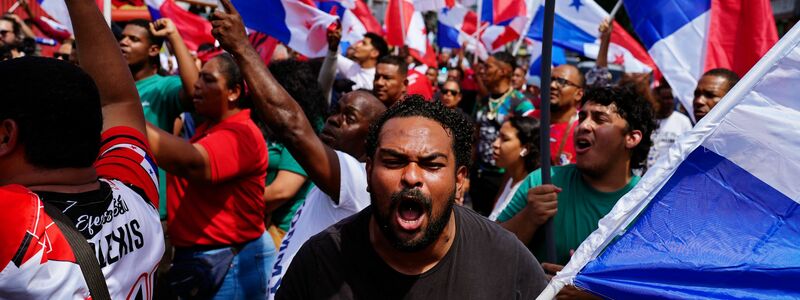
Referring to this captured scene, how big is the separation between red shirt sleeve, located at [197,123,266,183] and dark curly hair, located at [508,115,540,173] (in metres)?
1.76

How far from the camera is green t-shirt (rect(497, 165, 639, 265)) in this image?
11.6 feet

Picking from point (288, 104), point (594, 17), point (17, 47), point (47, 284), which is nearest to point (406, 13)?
point (594, 17)

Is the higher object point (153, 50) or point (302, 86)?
point (302, 86)

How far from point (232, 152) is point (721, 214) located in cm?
225

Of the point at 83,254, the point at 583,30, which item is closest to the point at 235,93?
the point at 83,254

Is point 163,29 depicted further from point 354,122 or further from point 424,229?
point 424,229

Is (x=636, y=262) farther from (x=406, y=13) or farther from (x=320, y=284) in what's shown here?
(x=406, y=13)

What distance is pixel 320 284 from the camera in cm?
226

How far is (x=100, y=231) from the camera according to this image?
2.07m

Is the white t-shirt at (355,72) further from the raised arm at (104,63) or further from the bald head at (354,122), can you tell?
the raised arm at (104,63)

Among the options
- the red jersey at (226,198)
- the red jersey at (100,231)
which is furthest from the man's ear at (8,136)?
the red jersey at (226,198)

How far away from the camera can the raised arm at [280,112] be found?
304 cm

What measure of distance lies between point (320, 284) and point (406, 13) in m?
7.21

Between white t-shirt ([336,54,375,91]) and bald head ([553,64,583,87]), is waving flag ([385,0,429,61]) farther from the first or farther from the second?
bald head ([553,64,583,87])
